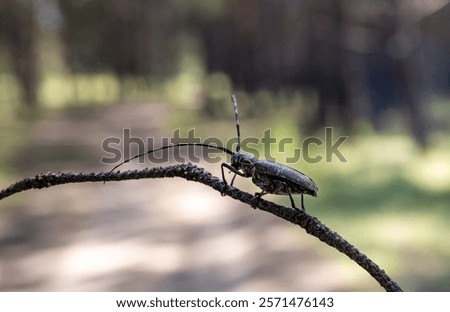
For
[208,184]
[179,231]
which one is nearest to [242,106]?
[179,231]

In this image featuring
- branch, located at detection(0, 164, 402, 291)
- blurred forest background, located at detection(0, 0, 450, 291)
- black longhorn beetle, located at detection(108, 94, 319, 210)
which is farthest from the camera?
blurred forest background, located at detection(0, 0, 450, 291)

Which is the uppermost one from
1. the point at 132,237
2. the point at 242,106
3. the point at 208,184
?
the point at 242,106

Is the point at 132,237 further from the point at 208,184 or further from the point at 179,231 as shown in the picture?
the point at 208,184

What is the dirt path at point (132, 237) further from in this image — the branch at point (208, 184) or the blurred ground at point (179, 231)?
the branch at point (208, 184)

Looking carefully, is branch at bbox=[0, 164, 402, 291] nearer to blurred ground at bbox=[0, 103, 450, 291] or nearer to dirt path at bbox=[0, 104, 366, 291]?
blurred ground at bbox=[0, 103, 450, 291]

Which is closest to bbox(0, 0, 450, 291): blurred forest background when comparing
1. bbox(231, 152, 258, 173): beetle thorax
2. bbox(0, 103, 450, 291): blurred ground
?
bbox(0, 103, 450, 291): blurred ground

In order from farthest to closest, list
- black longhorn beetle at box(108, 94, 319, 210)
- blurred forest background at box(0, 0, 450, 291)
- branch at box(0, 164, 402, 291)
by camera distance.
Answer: blurred forest background at box(0, 0, 450, 291) → black longhorn beetle at box(108, 94, 319, 210) → branch at box(0, 164, 402, 291)

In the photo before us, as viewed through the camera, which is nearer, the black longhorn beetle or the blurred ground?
the black longhorn beetle
